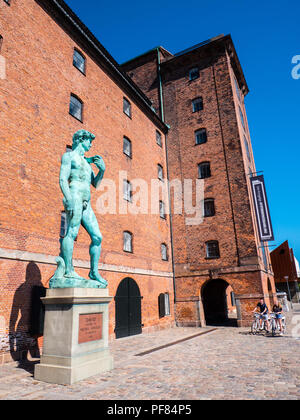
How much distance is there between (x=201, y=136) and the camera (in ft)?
70.3

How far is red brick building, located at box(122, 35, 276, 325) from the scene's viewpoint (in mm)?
17719

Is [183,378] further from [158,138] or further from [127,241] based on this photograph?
[158,138]

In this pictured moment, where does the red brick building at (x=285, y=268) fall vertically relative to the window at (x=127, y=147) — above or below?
below

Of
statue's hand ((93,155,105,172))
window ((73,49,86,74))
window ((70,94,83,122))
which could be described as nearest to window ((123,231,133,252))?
window ((70,94,83,122))

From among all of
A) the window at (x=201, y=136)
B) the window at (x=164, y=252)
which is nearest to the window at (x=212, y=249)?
the window at (x=164, y=252)

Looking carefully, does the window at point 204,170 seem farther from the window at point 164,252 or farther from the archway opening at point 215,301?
the archway opening at point 215,301

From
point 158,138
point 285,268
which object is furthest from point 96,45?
point 285,268

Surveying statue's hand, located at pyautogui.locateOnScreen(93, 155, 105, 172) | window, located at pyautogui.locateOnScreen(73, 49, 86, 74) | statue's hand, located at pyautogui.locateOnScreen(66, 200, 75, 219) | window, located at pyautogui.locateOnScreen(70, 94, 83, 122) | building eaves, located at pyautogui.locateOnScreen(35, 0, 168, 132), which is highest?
building eaves, located at pyautogui.locateOnScreen(35, 0, 168, 132)

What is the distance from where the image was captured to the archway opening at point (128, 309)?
13352mm

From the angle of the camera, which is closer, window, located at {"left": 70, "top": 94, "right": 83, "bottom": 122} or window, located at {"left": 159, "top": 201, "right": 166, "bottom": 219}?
window, located at {"left": 70, "top": 94, "right": 83, "bottom": 122}

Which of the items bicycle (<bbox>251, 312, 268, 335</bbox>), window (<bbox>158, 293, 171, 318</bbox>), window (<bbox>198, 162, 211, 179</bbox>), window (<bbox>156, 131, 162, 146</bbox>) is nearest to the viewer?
bicycle (<bbox>251, 312, 268, 335</bbox>)

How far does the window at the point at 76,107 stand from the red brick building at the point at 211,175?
9.51 meters

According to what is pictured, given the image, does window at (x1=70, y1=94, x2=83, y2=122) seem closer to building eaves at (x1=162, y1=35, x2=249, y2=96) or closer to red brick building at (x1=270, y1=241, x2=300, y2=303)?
building eaves at (x1=162, y1=35, x2=249, y2=96)

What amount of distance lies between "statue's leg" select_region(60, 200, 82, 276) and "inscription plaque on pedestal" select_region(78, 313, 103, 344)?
1107 millimetres
